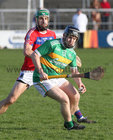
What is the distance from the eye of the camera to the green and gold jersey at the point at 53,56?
6742 mm

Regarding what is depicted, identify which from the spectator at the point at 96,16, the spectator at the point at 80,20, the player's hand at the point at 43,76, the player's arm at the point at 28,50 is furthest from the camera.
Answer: the spectator at the point at 96,16

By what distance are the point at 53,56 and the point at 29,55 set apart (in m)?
0.61

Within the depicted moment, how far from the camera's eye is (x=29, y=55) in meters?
7.31

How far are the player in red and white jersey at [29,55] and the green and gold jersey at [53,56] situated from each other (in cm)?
26

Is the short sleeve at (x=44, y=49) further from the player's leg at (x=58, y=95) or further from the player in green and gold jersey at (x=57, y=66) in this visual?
the player's leg at (x=58, y=95)

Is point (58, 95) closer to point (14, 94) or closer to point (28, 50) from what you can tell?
point (14, 94)

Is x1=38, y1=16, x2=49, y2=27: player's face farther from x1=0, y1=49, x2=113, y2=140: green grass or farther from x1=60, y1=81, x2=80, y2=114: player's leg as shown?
x1=0, y1=49, x2=113, y2=140: green grass

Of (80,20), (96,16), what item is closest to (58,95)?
(80,20)

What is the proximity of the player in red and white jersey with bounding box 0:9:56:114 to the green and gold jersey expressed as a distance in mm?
259

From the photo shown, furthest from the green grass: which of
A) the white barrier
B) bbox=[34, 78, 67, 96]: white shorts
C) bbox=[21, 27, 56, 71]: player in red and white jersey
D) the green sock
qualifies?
the white barrier

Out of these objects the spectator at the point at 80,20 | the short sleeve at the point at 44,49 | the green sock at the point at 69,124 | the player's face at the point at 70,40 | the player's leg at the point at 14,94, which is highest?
the player's face at the point at 70,40

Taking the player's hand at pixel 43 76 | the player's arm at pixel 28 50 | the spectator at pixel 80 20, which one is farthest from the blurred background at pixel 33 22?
the player's hand at pixel 43 76

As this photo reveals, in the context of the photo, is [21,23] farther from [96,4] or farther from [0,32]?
[96,4]

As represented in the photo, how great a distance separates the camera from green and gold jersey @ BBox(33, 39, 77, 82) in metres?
6.74
